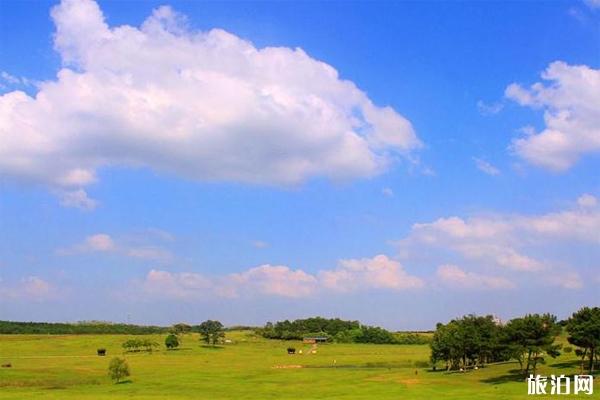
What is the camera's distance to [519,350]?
91188 millimetres

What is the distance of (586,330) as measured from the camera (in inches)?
3442

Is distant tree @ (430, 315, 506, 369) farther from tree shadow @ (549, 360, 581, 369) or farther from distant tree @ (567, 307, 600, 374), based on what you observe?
distant tree @ (567, 307, 600, 374)

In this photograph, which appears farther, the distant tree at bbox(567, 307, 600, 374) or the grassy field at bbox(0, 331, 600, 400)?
the distant tree at bbox(567, 307, 600, 374)

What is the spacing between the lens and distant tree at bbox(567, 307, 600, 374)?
87.2 meters

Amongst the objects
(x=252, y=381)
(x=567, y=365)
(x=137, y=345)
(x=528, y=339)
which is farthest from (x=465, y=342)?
(x=137, y=345)

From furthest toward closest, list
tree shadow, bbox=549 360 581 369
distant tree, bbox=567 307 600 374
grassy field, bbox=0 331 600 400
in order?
tree shadow, bbox=549 360 581 369, distant tree, bbox=567 307 600 374, grassy field, bbox=0 331 600 400

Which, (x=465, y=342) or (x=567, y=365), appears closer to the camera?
(x=567, y=365)

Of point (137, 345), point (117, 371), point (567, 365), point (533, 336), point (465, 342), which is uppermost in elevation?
point (533, 336)

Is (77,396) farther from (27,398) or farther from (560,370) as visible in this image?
(560,370)

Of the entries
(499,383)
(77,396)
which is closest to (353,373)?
(499,383)

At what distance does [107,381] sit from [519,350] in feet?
214

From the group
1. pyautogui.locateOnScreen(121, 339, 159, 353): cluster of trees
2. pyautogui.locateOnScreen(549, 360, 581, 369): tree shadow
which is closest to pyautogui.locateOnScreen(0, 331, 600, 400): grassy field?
pyautogui.locateOnScreen(549, 360, 581, 369): tree shadow

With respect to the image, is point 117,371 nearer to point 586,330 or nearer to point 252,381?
point 252,381

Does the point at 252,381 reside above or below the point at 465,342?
below
